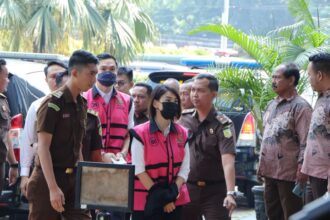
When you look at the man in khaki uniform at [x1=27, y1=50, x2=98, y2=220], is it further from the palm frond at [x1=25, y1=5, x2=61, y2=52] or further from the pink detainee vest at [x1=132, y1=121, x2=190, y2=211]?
the palm frond at [x1=25, y1=5, x2=61, y2=52]

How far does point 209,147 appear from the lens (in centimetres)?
743

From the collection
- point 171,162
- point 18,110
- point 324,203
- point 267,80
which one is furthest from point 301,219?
point 267,80

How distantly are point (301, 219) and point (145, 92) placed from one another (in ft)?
20.5

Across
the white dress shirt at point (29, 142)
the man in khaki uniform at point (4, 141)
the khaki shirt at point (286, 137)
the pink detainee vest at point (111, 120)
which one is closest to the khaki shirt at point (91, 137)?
the white dress shirt at point (29, 142)

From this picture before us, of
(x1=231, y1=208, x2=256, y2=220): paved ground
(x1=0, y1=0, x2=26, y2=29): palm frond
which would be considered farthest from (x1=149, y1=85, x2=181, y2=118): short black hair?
(x1=0, y1=0, x2=26, y2=29): palm frond

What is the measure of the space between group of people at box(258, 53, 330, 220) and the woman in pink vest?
118 cm

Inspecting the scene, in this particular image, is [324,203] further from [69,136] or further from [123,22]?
[123,22]

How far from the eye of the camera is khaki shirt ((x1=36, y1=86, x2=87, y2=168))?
655 centimetres

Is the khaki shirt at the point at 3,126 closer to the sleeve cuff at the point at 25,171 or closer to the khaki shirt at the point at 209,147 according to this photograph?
the sleeve cuff at the point at 25,171

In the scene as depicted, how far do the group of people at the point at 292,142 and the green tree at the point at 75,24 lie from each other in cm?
1460

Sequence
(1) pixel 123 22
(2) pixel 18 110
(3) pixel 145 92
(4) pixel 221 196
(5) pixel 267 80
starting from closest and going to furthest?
(4) pixel 221 196, (3) pixel 145 92, (2) pixel 18 110, (5) pixel 267 80, (1) pixel 123 22

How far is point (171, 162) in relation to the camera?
6.77 meters

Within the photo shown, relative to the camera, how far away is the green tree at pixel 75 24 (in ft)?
73.8

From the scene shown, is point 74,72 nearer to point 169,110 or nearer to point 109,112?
point 169,110
